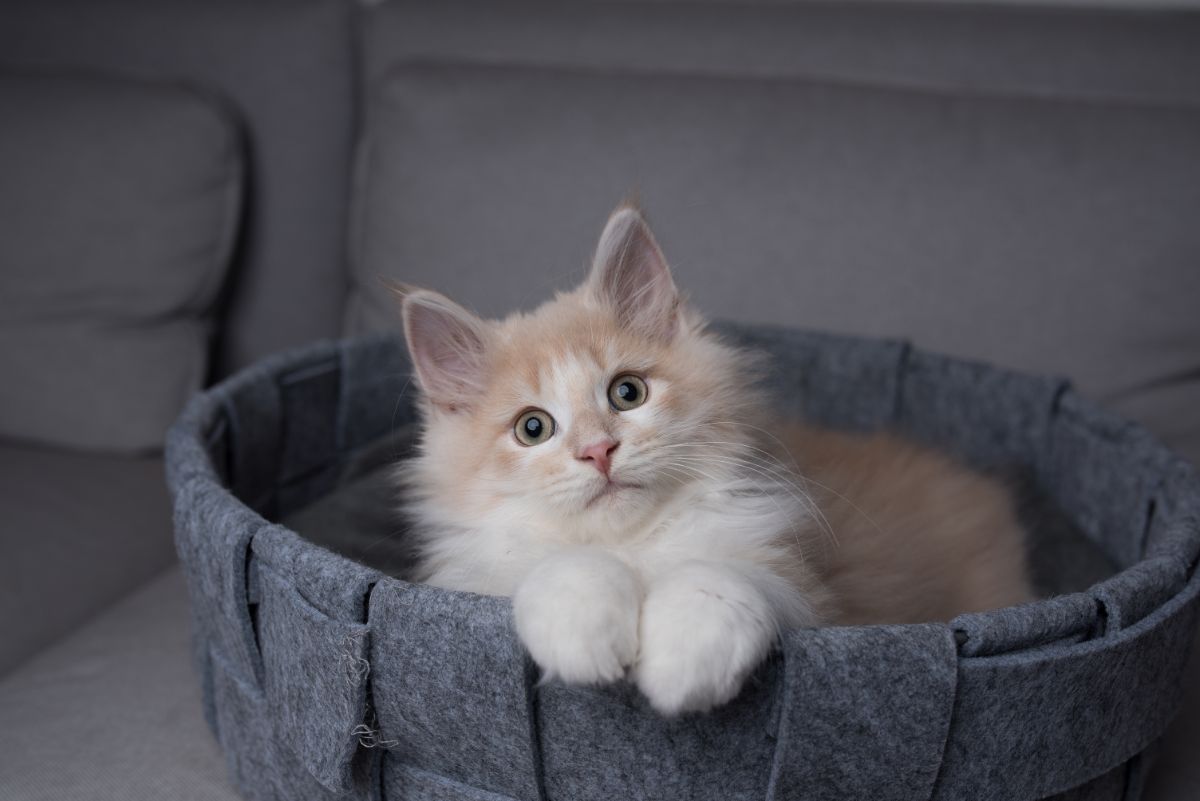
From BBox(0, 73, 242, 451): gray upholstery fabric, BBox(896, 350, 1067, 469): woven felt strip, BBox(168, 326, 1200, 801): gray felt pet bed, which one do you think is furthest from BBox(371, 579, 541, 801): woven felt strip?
BBox(0, 73, 242, 451): gray upholstery fabric

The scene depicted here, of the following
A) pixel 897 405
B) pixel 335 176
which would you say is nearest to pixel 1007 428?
pixel 897 405

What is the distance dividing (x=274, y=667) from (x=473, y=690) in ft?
0.96

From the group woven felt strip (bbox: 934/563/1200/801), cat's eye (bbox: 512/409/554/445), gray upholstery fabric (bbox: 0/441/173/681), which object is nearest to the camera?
woven felt strip (bbox: 934/563/1200/801)

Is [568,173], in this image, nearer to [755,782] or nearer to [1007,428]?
[1007,428]

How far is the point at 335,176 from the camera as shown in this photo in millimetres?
2537

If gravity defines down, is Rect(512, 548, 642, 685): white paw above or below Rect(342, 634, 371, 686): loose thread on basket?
above

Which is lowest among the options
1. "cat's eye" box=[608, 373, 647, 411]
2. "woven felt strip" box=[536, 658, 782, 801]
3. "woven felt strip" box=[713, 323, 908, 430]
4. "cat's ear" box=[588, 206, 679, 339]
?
"woven felt strip" box=[536, 658, 782, 801]

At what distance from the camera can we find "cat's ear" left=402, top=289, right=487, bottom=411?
1281 millimetres

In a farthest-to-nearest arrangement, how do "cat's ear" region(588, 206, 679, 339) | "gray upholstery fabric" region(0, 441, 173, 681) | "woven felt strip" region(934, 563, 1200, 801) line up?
1. "gray upholstery fabric" region(0, 441, 173, 681)
2. "cat's ear" region(588, 206, 679, 339)
3. "woven felt strip" region(934, 563, 1200, 801)

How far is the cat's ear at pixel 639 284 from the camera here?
1.31 metres

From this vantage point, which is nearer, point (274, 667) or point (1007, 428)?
point (274, 667)

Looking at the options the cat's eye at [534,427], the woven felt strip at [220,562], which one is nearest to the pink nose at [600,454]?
the cat's eye at [534,427]

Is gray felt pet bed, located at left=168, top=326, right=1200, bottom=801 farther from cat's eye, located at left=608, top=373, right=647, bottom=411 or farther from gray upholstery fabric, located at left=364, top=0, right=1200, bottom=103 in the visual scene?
gray upholstery fabric, located at left=364, top=0, right=1200, bottom=103

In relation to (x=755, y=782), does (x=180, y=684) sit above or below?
below
